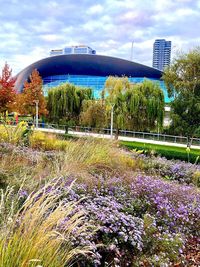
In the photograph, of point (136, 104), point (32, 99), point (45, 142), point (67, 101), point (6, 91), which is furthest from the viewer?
point (67, 101)

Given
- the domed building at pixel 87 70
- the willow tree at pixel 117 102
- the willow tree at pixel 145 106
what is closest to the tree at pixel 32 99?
the willow tree at pixel 117 102

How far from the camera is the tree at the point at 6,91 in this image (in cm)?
1916

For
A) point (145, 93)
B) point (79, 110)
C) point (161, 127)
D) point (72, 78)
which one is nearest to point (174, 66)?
point (145, 93)

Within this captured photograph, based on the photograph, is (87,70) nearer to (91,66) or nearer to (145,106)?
(91,66)

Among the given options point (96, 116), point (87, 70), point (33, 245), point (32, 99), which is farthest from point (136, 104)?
point (87, 70)

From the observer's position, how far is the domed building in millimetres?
49562

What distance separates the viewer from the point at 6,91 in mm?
19156

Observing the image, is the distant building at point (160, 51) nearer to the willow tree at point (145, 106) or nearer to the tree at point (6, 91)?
the willow tree at point (145, 106)

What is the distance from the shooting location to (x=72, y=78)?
184ft

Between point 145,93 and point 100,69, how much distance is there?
33370 mm

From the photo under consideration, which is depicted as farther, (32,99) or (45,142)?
(32,99)

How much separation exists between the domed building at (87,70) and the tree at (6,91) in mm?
27130

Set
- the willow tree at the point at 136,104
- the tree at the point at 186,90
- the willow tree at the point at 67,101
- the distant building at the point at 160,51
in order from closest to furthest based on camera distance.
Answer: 1. the tree at the point at 186,90
2. the willow tree at the point at 136,104
3. the willow tree at the point at 67,101
4. the distant building at the point at 160,51

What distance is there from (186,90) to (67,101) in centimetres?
938
